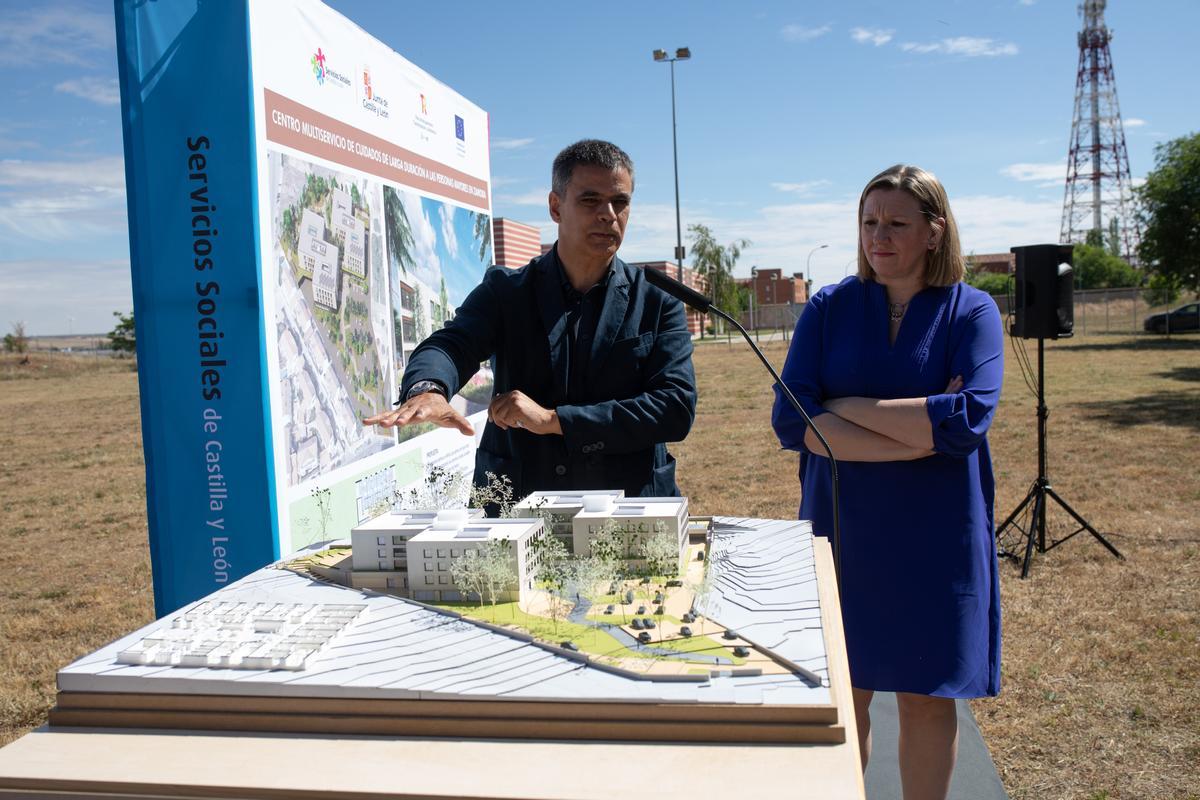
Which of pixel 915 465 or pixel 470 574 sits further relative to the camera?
pixel 915 465

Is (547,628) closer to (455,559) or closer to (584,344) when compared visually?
(455,559)

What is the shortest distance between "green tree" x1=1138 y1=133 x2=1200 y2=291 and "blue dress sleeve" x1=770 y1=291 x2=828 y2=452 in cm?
2763

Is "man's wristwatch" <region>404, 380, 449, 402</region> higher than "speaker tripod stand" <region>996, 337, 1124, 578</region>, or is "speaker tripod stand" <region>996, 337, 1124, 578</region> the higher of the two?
"man's wristwatch" <region>404, 380, 449, 402</region>

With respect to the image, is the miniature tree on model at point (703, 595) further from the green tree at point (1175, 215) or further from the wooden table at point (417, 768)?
the green tree at point (1175, 215)

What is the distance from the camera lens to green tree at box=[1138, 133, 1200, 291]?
2541 cm

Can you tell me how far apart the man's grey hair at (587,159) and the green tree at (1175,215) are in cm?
2804

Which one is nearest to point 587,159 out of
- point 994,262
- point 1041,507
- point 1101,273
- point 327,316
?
point 327,316

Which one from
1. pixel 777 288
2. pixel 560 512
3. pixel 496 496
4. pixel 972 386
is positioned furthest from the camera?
pixel 777 288

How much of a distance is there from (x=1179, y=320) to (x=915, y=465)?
3672cm

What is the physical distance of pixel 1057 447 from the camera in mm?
11750

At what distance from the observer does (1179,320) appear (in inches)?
1298

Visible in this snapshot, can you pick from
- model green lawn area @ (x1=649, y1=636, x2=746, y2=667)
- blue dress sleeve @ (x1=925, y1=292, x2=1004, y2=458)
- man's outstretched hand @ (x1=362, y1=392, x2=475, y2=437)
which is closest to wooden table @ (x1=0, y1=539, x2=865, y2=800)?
model green lawn area @ (x1=649, y1=636, x2=746, y2=667)

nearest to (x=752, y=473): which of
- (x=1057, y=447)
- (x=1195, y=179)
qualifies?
(x=1057, y=447)

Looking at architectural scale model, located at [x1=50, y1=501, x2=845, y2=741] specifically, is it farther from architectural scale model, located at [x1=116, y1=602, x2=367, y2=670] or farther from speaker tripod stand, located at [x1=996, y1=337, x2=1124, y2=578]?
speaker tripod stand, located at [x1=996, y1=337, x2=1124, y2=578]
